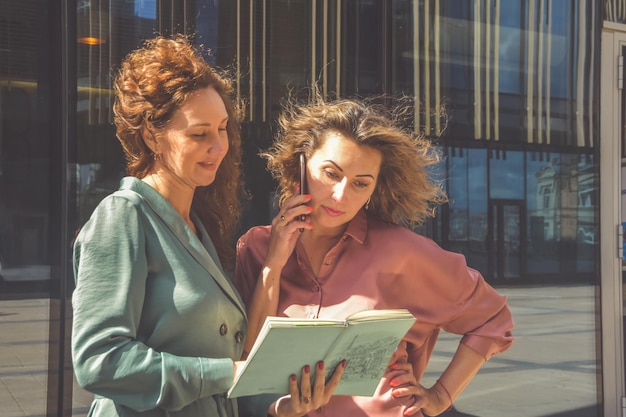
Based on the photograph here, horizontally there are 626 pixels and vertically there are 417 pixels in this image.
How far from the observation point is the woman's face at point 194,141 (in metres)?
1.79

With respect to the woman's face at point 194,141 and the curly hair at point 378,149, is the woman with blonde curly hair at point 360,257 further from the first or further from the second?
the woman's face at point 194,141

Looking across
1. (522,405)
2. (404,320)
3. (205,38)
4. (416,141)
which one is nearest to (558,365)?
(522,405)

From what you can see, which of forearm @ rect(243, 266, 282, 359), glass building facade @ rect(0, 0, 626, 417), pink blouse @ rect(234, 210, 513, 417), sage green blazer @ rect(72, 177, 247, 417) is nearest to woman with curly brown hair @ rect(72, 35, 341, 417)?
sage green blazer @ rect(72, 177, 247, 417)

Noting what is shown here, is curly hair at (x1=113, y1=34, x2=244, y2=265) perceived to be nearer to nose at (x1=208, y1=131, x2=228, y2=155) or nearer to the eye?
nose at (x1=208, y1=131, x2=228, y2=155)

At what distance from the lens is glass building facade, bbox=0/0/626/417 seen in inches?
139

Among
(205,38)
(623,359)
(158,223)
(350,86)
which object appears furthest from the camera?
(623,359)

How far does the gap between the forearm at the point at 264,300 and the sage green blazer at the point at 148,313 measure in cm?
25

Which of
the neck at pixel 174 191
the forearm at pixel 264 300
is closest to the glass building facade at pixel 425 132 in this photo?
the forearm at pixel 264 300

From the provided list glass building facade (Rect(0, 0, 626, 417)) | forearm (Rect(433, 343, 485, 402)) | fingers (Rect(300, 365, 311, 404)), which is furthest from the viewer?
→ glass building facade (Rect(0, 0, 626, 417))

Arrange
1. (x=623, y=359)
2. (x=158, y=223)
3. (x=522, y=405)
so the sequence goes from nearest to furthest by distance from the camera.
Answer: (x=158, y=223)
(x=522, y=405)
(x=623, y=359)

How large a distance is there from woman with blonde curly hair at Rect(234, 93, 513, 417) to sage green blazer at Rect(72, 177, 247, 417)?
336 millimetres

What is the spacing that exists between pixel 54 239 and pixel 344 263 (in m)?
1.84

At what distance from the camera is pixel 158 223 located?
5.57ft

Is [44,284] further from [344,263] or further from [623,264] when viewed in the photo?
[623,264]
